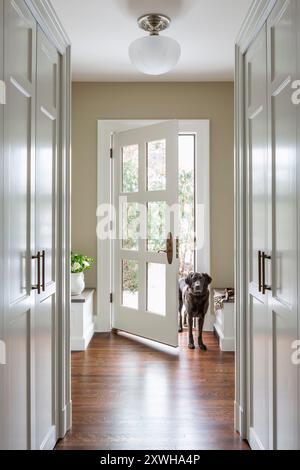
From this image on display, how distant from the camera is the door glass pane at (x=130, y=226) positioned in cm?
438

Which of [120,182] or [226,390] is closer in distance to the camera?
[226,390]

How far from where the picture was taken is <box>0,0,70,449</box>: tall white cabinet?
157cm

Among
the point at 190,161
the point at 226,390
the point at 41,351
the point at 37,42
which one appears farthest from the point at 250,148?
the point at 190,161

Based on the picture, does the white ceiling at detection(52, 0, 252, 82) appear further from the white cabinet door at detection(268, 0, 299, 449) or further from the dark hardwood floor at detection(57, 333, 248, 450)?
the dark hardwood floor at detection(57, 333, 248, 450)

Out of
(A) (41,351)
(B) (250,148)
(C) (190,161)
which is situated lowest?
(A) (41,351)

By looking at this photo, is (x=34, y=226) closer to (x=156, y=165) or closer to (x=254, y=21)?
(x=254, y=21)

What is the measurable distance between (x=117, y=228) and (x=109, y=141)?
964 millimetres

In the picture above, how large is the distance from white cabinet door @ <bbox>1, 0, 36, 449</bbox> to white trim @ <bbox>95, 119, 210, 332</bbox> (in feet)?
8.62

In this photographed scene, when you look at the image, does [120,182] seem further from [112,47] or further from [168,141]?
[112,47]

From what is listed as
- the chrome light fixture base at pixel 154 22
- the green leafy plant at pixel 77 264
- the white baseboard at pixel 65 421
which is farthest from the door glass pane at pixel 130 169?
the white baseboard at pixel 65 421

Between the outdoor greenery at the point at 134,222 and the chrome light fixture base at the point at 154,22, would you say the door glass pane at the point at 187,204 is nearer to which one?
the outdoor greenery at the point at 134,222

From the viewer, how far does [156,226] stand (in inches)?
166

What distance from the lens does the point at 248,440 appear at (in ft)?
7.47

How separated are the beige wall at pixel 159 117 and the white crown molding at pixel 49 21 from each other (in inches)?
83.6
